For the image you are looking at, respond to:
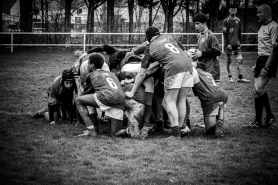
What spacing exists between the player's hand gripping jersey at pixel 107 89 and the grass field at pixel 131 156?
0.62 meters

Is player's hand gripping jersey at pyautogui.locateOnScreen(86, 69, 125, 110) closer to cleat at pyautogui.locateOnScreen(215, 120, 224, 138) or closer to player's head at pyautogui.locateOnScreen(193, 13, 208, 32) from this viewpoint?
cleat at pyautogui.locateOnScreen(215, 120, 224, 138)

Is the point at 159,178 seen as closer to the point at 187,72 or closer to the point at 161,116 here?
the point at 187,72

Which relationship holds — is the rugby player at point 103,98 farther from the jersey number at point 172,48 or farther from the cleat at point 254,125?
the cleat at point 254,125

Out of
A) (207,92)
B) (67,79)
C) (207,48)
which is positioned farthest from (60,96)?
(207,48)

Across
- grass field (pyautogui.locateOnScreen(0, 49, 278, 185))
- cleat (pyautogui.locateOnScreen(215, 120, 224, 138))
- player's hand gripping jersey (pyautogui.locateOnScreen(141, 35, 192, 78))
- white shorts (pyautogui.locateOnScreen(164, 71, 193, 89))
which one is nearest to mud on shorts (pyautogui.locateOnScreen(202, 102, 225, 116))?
cleat (pyautogui.locateOnScreen(215, 120, 224, 138))

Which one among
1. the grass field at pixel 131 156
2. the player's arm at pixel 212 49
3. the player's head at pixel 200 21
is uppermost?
the player's head at pixel 200 21

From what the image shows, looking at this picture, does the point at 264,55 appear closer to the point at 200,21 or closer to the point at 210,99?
the point at 200,21

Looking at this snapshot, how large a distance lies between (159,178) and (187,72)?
93.9 inches

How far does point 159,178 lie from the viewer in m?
5.02

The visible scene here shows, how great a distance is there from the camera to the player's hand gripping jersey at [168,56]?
6.80 m

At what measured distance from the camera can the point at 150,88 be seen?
7441mm

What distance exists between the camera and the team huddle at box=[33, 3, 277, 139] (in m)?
6.90

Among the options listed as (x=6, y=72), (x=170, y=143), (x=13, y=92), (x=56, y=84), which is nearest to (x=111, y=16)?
(x=6, y=72)

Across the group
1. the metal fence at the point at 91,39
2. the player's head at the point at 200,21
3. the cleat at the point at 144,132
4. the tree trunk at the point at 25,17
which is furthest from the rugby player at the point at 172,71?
the tree trunk at the point at 25,17
